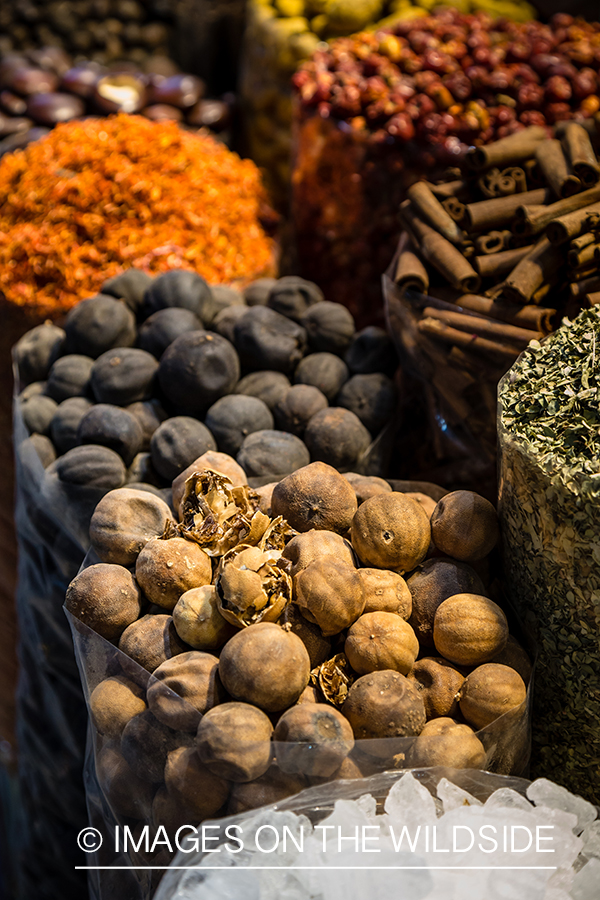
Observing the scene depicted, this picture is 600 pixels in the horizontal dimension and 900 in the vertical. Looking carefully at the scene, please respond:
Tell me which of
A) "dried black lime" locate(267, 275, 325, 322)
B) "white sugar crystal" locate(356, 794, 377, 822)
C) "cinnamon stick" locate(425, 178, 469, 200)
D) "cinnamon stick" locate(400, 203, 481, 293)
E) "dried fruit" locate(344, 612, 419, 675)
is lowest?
"white sugar crystal" locate(356, 794, 377, 822)

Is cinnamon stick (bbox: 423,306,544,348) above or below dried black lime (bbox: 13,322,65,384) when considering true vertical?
above

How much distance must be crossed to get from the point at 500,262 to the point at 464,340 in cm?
17

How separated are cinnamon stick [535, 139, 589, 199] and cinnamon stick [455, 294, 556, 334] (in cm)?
24

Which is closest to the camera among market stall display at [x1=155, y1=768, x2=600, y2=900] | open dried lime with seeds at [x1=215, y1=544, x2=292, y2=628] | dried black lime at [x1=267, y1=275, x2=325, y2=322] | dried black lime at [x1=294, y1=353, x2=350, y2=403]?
market stall display at [x1=155, y1=768, x2=600, y2=900]

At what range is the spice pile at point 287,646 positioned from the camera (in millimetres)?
708

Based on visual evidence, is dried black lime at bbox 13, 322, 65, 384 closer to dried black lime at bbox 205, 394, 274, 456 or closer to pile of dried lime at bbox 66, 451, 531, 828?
dried black lime at bbox 205, 394, 274, 456

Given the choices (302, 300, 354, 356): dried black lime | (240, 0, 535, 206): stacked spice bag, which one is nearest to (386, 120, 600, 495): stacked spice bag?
(302, 300, 354, 356): dried black lime

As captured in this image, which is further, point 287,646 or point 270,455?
point 270,455

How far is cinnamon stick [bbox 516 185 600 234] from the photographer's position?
1174 millimetres

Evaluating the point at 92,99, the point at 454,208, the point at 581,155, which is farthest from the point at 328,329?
the point at 92,99

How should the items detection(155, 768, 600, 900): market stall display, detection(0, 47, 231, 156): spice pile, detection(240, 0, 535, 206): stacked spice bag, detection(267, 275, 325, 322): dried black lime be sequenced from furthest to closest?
detection(0, 47, 231, 156): spice pile < detection(240, 0, 535, 206): stacked spice bag < detection(267, 275, 325, 322): dried black lime < detection(155, 768, 600, 900): market stall display

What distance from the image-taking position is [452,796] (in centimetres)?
71

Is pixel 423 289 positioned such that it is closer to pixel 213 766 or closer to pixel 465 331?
pixel 465 331

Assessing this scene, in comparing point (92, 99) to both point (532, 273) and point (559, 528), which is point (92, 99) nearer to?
point (532, 273)
